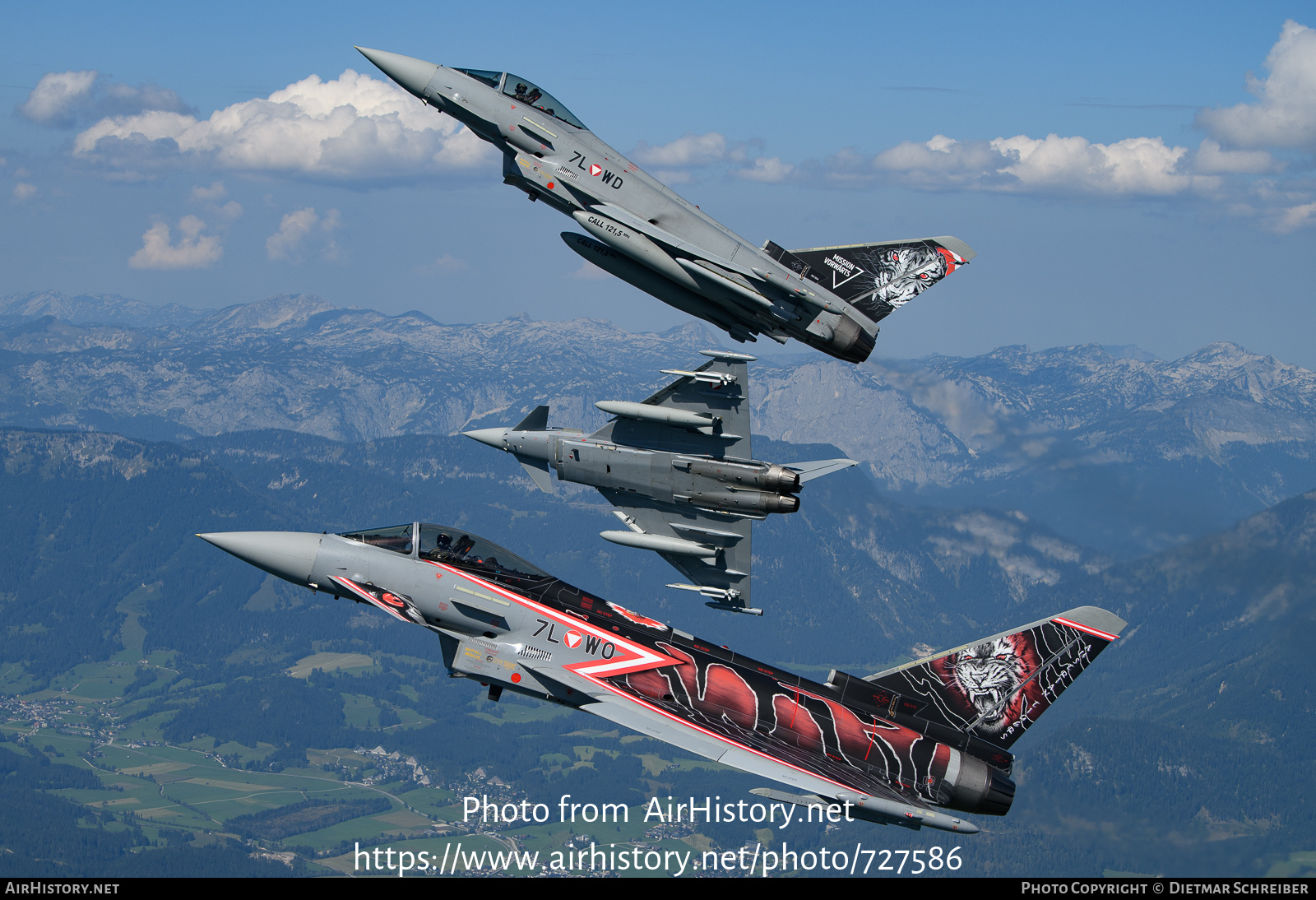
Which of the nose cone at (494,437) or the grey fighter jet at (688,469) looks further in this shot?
the nose cone at (494,437)

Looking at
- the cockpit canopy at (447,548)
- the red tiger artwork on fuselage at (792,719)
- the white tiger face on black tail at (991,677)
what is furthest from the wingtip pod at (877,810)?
the cockpit canopy at (447,548)

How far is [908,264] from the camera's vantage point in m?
48.3

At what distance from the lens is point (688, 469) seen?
46.3m

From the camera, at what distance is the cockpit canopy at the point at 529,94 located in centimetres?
4628

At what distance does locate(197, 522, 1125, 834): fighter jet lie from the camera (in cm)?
3750

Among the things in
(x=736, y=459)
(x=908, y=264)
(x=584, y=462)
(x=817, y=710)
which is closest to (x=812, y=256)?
(x=908, y=264)

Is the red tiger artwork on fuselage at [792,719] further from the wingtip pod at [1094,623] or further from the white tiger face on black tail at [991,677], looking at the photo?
the wingtip pod at [1094,623]

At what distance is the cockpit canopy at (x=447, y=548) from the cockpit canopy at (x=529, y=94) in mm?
19039

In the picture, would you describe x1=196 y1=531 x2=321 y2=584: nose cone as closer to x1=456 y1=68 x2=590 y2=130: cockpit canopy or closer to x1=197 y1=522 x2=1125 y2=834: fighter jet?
x1=197 y1=522 x2=1125 y2=834: fighter jet
